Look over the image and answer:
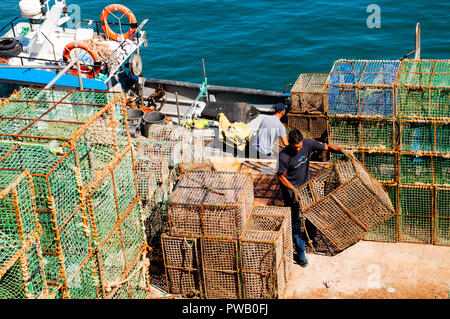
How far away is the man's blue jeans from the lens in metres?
9.43

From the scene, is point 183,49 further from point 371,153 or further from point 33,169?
point 33,169

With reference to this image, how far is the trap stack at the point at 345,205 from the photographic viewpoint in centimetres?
914

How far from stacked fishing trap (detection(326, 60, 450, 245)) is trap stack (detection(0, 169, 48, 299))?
5.48 meters

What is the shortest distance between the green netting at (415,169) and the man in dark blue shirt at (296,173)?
4.24 ft

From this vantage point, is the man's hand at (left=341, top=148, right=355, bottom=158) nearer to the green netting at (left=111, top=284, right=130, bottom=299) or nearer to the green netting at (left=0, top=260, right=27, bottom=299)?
the green netting at (left=111, top=284, right=130, bottom=299)

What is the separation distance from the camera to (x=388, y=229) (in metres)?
10.2

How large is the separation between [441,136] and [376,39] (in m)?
19.0

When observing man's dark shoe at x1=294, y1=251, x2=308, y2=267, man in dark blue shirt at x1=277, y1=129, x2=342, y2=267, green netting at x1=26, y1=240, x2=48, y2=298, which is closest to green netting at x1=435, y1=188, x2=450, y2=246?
man in dark blue shirt at x1=277, y1=129, x2=342, y2=267

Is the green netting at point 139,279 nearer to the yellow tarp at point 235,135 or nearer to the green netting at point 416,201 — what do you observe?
the green netting at point 416,201

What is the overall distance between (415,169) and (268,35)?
1999 cm

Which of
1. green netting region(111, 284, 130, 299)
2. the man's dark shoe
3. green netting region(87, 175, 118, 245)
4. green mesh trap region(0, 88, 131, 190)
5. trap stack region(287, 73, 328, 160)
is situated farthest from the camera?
trap stack region(287, 73, 328, 160)

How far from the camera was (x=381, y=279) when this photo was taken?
9.17m

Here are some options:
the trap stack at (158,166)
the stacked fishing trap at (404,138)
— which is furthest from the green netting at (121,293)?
the stacked fishing trap at (404,138)
